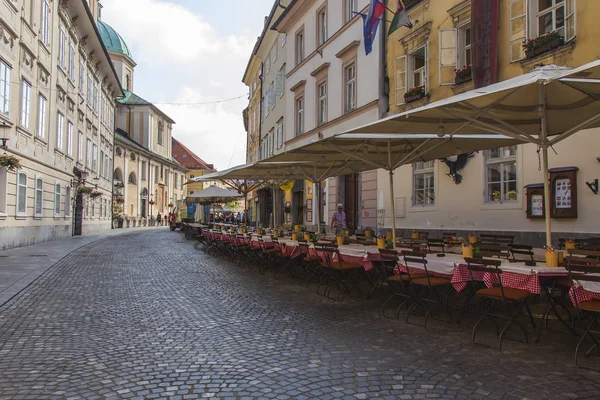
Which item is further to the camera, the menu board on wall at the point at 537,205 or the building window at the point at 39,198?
the building window at the point at 39,198

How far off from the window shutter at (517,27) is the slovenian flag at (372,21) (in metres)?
4.35

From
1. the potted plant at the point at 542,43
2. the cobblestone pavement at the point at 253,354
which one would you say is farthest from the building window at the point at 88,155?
the potted plant at the point at 542,43

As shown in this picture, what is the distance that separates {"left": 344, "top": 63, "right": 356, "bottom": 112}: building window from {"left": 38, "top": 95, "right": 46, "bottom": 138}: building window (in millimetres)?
12037

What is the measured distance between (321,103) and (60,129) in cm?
1222

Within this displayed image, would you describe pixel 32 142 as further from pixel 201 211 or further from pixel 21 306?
pixel 201 211

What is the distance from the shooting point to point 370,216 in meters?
17.4

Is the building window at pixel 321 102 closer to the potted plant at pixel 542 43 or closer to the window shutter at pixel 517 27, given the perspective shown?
the window shutter at pixel 517 27

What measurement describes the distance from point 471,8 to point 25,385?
1269 cm

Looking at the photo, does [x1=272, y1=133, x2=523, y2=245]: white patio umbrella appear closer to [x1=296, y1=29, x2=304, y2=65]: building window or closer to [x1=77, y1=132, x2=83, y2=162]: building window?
[x1=296, y1=29, x2=304, y2=65]: building window

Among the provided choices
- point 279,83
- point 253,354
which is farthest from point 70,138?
point 253,354

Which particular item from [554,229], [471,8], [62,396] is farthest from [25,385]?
[471,8]

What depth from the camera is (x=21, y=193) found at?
55.6 feet

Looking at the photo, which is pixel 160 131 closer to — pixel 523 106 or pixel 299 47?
pixel 299 47

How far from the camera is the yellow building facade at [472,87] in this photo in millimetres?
9922
